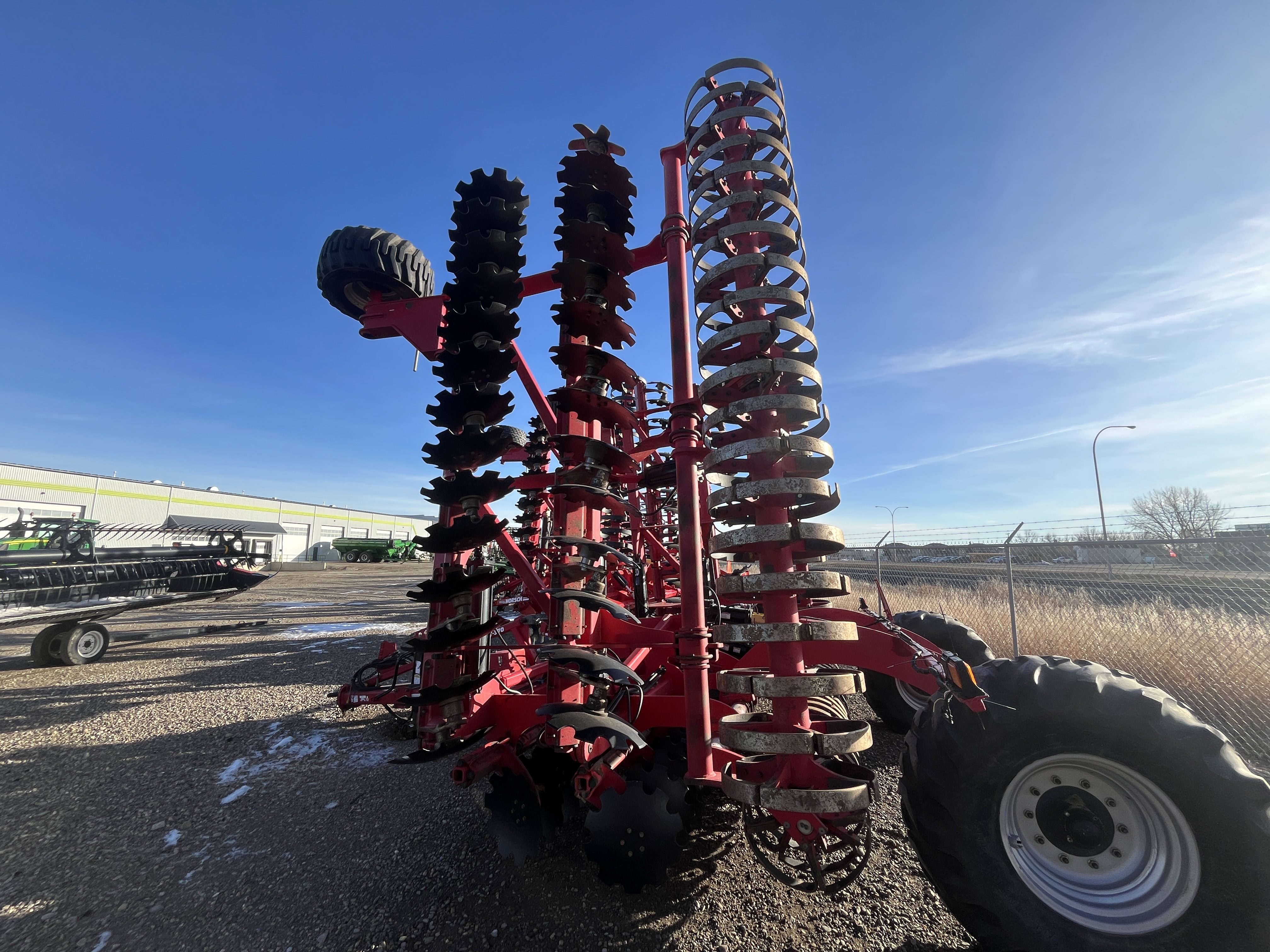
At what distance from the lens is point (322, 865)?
3.02 meters

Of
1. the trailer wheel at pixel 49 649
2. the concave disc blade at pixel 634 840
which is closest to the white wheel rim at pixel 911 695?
the concave disc blade at pixel 634 840

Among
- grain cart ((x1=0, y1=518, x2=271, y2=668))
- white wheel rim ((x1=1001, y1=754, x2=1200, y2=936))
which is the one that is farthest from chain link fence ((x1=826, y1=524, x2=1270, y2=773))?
grain cart ((x1=0, y1=518, x2=271, y2=668))

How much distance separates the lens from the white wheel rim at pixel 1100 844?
72.1 inches

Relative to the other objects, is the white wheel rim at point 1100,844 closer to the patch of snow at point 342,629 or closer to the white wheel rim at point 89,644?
the patch of snow at point 342,629

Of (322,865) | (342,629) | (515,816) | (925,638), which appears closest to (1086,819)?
(925,638)

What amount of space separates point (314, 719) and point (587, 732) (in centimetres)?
517

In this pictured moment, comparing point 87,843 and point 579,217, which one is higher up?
point 579,217

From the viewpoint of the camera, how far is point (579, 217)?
10.4 ft

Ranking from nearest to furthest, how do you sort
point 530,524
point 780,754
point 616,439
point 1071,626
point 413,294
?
1. point 780,754
2. point 413,294
3. point 616,439
4. point 1071,626
5. point 530,524

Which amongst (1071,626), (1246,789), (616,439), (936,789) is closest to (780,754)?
(936,789)

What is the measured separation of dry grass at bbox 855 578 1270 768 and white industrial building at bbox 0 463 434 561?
31.2 m

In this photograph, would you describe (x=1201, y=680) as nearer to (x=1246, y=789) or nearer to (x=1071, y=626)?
(x=1071, y=626)

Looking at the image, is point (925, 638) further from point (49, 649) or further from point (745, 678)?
point (49, 649)

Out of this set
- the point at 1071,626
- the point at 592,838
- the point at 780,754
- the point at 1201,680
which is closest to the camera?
the point at 780,754
